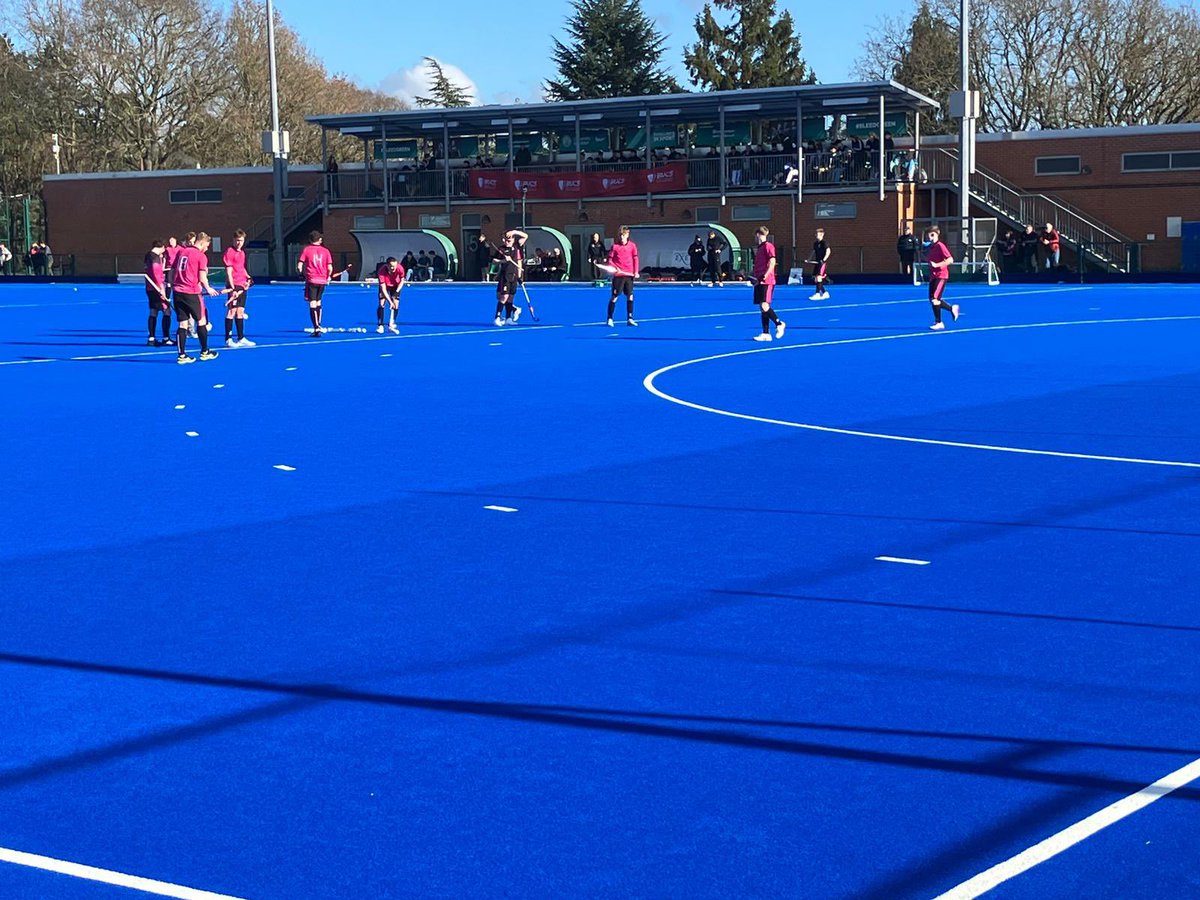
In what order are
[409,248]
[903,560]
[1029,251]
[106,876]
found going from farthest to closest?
[409,248], [1029,251], [903,560], [106,876]

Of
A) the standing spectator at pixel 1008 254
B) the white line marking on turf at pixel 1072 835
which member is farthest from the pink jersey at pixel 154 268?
the standing spectator at pixel 1008 254

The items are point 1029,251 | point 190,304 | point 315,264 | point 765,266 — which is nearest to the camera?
point 190,304

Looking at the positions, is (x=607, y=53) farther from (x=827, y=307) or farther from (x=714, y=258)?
(x=827, y=307)

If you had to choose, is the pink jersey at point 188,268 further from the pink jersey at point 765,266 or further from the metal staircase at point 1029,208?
the metal staircase at point 1029,208

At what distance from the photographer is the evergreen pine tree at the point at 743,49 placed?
85.3m

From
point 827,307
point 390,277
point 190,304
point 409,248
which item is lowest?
point 827,307

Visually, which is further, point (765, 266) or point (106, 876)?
point (765, 266)

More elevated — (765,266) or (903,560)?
(765,266)

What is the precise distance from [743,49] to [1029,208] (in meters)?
34.2

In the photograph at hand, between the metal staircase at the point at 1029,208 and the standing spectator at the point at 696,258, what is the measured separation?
9.89m

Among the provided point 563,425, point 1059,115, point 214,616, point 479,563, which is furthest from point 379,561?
point 1059,115

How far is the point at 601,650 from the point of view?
7027 mm

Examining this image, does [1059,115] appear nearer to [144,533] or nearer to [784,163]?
[784,163]

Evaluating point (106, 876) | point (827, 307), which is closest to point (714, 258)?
point (827, 307)
